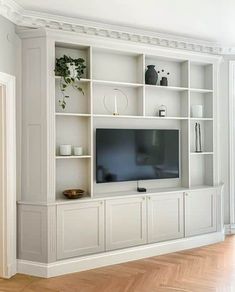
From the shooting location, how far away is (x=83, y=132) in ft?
12.8

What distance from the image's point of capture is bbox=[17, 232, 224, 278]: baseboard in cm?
342

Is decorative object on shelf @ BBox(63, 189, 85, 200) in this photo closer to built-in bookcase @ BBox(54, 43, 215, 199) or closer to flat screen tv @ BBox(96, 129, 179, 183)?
built-in bookcase @ BBox(54, 43, 215, 199)

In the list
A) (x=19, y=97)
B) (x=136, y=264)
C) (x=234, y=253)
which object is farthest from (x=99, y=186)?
(x=234, y=253)

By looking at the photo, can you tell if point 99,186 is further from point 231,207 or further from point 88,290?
point 231,207

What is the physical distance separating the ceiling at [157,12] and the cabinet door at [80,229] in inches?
89.1

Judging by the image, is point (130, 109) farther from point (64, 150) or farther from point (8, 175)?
point (8, 175)

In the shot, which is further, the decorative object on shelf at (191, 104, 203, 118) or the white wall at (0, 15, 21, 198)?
the decorative object on shelf at (191, 104, 203, 118)

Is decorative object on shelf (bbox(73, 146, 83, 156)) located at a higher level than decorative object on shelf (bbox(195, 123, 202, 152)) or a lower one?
lower

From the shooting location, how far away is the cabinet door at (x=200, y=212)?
4.28m

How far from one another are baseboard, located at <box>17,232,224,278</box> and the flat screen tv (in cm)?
91

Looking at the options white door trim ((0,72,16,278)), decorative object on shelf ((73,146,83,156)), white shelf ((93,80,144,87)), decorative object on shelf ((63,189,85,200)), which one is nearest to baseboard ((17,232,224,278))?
white door trim ((0,72,16,278))

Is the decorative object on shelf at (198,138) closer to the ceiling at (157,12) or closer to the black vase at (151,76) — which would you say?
the black vase at (151,76)

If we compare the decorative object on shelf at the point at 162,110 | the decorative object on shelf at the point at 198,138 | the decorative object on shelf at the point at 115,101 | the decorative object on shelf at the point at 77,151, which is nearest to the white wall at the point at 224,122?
the decorative object on shelf at the point at 198,138

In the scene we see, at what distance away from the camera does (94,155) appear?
387 cm
